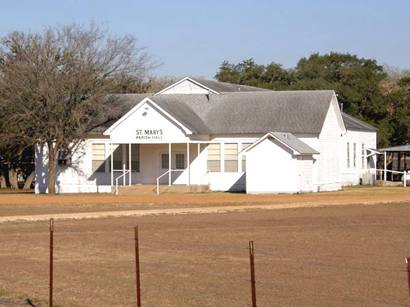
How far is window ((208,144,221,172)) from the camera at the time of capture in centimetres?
5903

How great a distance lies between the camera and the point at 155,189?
188 feet

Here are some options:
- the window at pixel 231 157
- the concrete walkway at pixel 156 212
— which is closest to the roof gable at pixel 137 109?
the window at pixel 231 157

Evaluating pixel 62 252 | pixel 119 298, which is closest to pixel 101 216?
pixel 62 252

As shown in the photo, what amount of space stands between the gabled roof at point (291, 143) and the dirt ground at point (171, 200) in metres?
2.44

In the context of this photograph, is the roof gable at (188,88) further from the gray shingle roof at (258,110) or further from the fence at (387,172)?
the fence at (387,172)

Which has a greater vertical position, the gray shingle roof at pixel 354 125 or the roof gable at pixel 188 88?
the roof gable at pixel 188 88

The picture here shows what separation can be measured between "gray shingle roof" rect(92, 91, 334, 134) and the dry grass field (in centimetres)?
2132

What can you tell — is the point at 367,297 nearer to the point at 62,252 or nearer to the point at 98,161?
the point at 62,252

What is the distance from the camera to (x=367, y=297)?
1593cm

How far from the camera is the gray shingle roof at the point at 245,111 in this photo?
58250 millimetres

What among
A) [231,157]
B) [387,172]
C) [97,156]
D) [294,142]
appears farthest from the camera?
[387,172]

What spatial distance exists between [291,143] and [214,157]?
6206mm

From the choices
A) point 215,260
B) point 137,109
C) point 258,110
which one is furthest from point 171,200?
point 215,260

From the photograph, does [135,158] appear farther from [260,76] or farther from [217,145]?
[260,76]
